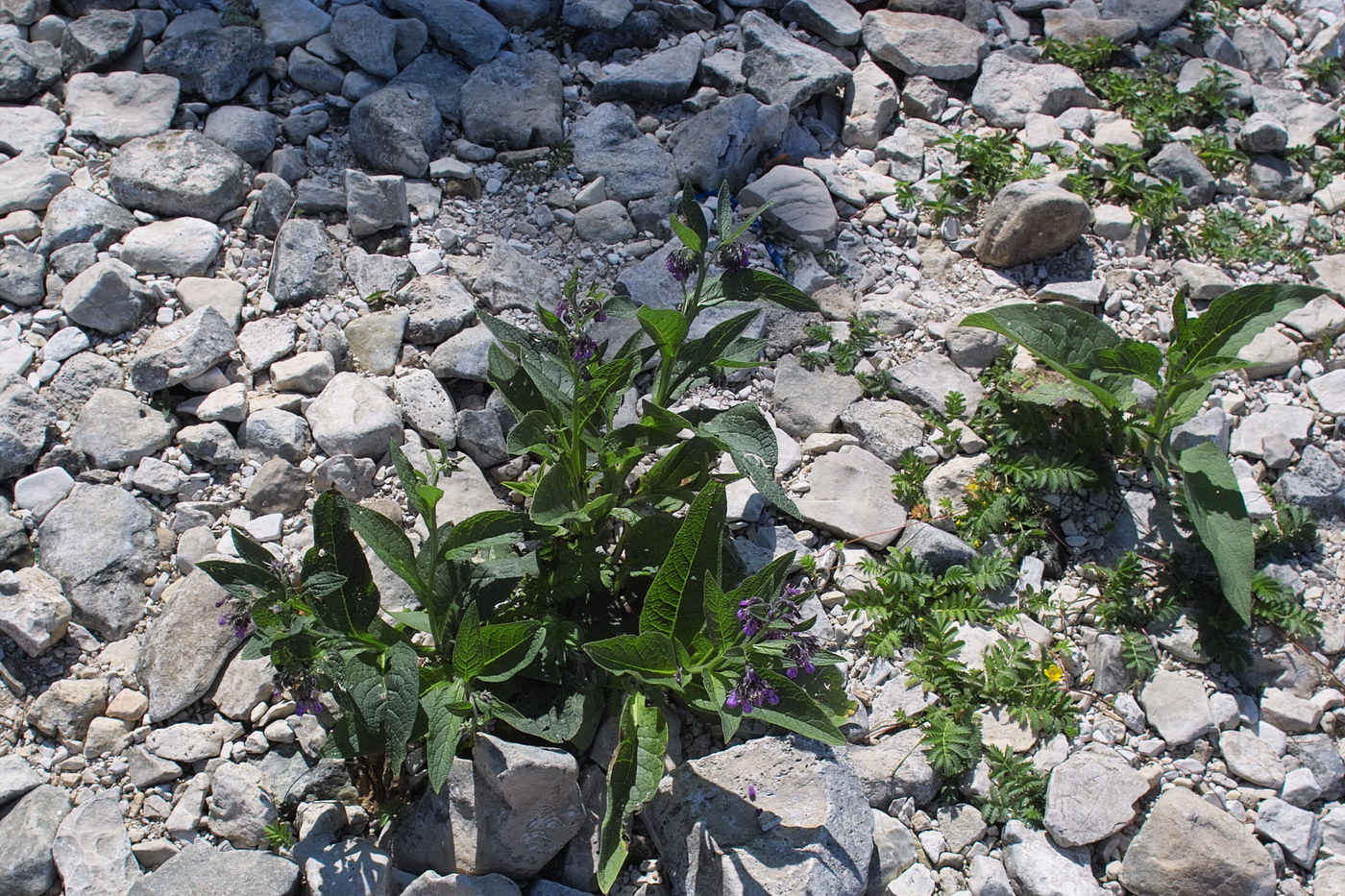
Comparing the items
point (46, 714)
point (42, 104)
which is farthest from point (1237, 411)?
point (42, 104)

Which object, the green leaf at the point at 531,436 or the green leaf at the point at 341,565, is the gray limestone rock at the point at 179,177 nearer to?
the green leaf at the point at 341,565

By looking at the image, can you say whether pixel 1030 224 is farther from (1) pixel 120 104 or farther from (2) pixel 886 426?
(1) pixel 120 104

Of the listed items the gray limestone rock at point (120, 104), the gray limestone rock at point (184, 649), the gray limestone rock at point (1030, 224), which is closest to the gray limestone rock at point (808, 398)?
the gray limestone rock at point (1030, 224)

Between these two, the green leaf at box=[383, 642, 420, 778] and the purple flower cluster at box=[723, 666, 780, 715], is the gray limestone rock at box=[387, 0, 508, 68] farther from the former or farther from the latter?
the purple flower cluster at box=[723, 666, 780, 715]

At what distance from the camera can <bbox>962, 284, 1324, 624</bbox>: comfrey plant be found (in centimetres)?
388

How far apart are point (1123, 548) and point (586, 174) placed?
2864 millimetres

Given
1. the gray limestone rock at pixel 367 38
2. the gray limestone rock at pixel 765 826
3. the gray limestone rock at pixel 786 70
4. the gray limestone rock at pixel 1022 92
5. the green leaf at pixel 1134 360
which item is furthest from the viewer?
the gray limestone rock at pixel 1022 92

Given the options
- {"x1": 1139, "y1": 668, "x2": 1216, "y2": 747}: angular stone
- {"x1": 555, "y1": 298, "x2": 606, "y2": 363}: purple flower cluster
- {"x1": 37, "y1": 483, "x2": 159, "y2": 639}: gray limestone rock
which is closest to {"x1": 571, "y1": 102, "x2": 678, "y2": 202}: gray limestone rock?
{"x1": 555, "y1": 298, "x2": 606, "y2": 363}: purple flower cluster

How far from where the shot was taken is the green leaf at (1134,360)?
3.94m

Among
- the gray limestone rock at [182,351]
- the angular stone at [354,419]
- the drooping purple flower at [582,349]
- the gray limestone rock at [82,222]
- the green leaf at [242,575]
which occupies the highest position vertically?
the drooping purple flower at [582,349]

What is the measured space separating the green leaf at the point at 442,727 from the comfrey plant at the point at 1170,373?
244 centimetres

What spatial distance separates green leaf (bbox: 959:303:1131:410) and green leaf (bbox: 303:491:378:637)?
2.46 meters

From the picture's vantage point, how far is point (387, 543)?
125 inches

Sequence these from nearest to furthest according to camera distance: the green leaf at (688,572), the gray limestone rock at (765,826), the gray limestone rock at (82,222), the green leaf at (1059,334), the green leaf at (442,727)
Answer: the green leaf at (442,727) → the gray limestone rock at (765,826) → the green leaf at (688,572) → the green leaf at (1059,334) → the gray limestone rock at (82,222)
